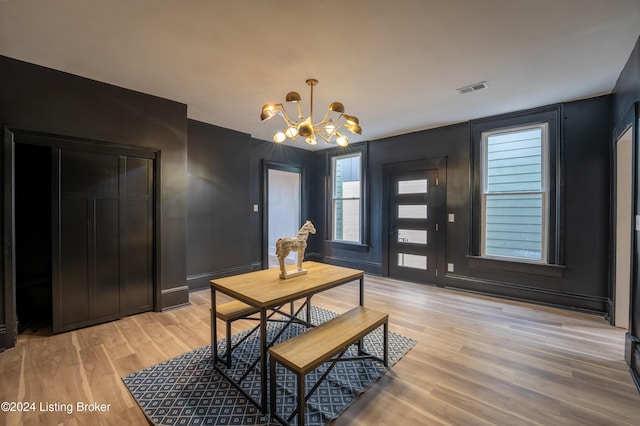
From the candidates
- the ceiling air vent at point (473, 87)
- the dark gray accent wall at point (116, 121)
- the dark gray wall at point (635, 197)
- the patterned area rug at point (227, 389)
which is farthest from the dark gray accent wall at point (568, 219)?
the dark gray accent wall at point (116, 121)

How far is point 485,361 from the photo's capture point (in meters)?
2.31

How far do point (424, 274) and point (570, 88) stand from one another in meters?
3.10

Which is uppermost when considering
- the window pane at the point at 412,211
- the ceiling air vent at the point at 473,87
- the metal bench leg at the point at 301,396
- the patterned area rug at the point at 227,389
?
the ceiling air vent at the point at 473,87

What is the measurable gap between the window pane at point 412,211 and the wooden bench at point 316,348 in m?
2.86

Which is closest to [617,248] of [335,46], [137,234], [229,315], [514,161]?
[514,161]

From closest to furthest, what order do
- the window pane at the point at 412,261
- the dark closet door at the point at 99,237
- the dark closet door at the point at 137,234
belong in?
1. the dark closet door at the point at 99,237
2. the dark closet door at the point at 137,234
3. the window pane at the point at 412,261

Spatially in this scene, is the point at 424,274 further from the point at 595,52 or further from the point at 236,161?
the point at 236,161

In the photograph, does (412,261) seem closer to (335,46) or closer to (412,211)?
(412,211)

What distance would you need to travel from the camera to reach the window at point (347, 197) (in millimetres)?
5645

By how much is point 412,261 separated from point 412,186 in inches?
52.2

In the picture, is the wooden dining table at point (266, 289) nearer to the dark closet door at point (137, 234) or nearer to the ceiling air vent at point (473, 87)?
the dark closet door at point (137, 234)

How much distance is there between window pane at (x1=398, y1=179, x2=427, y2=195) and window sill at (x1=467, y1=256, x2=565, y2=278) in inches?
52.2

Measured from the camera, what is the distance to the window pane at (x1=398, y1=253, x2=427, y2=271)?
4684 mm

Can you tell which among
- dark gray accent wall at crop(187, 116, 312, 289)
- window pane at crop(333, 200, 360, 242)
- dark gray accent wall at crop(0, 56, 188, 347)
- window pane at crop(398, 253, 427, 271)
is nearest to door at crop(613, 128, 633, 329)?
window pane at crop(398, 253, 427, 271)
